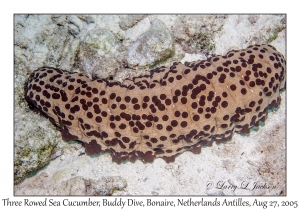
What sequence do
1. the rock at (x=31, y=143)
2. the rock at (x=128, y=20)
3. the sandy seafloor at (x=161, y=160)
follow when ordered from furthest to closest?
the rock at (x=128, y=20) → the sandy seafloor at (x=161, y=160) → the rock at (x=31, y=143)

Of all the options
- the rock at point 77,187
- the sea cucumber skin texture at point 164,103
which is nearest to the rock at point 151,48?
the sea cucumber skin texture at point 164,103

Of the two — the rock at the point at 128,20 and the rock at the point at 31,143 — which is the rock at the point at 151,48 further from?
the rock at the point at 31,143

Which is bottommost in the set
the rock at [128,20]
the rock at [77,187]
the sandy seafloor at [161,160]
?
the rock at [77,187]

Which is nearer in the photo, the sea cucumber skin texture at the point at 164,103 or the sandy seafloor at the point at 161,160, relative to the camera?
the sea cucumber skin texture at the point at 164,103

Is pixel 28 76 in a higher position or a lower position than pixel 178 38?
lower

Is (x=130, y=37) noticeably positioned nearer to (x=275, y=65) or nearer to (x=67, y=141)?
(x=67, y=141)

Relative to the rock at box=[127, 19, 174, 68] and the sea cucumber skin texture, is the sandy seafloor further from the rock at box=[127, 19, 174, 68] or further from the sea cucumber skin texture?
the sea cucumber skin texture
